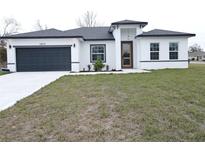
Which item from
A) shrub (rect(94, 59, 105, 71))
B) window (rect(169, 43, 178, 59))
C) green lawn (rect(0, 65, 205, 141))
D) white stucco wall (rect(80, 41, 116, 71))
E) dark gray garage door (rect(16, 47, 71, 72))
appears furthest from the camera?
white stucco wall (rect(80, 41, 116, 71))

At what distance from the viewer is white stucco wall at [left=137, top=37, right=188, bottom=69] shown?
22234 millimetres

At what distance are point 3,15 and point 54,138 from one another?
185 feet

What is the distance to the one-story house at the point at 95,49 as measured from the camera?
21.5 m

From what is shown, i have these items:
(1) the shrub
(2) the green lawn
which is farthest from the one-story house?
(2) the green lawn

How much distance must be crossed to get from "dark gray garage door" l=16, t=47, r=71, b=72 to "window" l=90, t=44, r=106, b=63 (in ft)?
8.21

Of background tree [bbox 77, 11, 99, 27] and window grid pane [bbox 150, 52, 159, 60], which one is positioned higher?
background tree [bbox 77, 11, 99, 27]

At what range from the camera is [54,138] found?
4.17 meters

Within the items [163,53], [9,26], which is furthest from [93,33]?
[9,26]

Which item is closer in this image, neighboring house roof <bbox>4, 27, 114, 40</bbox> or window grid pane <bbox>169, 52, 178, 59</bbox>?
neighboring house roof <bbox>4, 27, 114, 40</bbox>

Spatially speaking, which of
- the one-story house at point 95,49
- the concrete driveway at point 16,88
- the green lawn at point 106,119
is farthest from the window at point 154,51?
the green lawn at point 106,119

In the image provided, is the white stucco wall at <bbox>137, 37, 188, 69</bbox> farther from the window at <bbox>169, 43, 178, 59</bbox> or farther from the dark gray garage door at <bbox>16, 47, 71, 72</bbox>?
the dark gray garage door at <bbox>16, 47, 71, 72</bbox>
